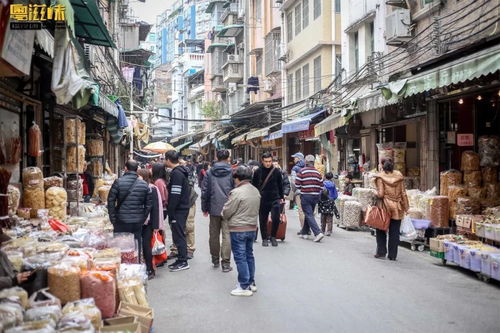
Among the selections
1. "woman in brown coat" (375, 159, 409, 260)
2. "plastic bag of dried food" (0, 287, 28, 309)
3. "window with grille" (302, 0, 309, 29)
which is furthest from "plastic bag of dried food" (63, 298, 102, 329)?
"window with grille" (302, 0, 309, 29)

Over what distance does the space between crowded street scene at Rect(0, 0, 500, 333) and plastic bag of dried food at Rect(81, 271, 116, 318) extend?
2cm

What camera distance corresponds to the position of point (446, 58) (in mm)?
10383

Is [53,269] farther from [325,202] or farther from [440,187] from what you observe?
[440,187]

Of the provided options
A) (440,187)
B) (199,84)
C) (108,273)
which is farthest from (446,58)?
(199,84)

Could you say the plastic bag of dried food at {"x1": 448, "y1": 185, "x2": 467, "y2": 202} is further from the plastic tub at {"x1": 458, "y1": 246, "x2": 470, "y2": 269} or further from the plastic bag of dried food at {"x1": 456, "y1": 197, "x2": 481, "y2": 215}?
the plastic tub at {"x1": 458, "y1": 246, "x2": 470, "y2": 269}

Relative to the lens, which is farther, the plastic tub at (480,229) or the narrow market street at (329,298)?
the plastic tub at (480,229)

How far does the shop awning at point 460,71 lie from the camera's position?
8.16m


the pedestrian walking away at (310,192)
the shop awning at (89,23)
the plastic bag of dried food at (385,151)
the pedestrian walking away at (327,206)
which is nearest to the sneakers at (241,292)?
the pedestrian walking away at (310,192)

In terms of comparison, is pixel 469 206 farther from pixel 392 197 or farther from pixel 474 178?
pixel 392 197

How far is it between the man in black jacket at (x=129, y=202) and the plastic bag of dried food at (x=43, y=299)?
2873 mm

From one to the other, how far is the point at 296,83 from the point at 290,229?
593 inches

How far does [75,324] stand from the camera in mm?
4309

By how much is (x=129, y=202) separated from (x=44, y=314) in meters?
3.58

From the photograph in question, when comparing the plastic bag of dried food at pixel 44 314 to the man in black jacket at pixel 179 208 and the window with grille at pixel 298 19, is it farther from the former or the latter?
the window with grille at pixel 298 19
